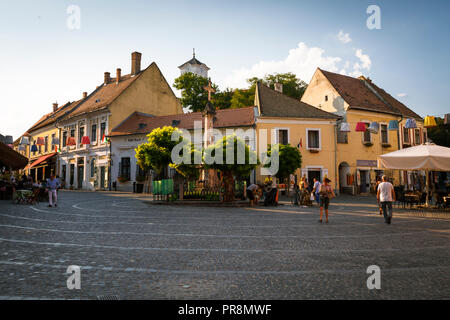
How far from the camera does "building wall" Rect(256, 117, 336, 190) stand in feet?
90.1

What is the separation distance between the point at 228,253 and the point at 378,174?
28.4 meters

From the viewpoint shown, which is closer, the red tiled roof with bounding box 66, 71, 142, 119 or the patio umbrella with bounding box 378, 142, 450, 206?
the patio umbrella with bounding box 378, 142, 450, 206

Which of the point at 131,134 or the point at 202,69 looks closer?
the point at 131,134

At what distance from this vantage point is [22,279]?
4355mm

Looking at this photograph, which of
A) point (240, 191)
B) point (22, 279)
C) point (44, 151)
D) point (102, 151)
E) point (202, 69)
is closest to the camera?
point (22, 279)

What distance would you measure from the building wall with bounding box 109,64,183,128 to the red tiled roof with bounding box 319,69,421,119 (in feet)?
60.0

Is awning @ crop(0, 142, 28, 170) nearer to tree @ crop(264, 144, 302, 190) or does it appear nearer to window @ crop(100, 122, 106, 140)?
window @ crop(100, 122, 106, 140)

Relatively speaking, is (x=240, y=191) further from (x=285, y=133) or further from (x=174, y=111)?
(x=174, y=111)

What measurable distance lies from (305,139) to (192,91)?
20.3 m

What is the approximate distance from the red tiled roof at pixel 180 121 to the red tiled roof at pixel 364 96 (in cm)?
990

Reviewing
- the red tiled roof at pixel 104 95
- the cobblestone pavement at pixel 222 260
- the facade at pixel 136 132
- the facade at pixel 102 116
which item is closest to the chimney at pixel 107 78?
the red tiled roof at pixel 104 95

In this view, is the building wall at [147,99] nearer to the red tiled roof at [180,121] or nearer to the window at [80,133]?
the red tiled roof at [180,121]

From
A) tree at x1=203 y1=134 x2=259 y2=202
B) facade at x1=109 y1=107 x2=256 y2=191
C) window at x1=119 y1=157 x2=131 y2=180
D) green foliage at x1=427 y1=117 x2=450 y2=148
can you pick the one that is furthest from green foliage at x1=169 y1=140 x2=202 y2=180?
green foliage at x1=427 y1=117 x2=450 y2=148
